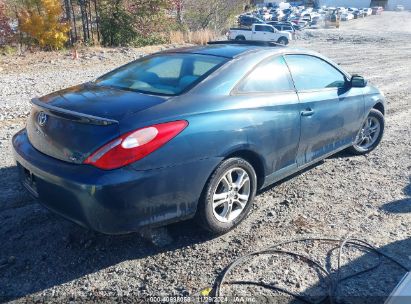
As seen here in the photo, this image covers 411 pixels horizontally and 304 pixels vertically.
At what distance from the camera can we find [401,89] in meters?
10.8

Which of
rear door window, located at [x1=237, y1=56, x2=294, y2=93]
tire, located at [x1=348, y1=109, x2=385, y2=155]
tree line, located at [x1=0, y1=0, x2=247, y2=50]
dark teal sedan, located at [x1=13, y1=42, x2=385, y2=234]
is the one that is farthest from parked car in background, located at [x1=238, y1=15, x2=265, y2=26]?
rear door window, located at [x1=237, y1=56, x2=294, y2=93]

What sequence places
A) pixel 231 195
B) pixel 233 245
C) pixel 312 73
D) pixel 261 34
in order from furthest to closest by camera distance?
pixel 261 34 → pixel 312 73 → pixel 231 195 → pixel 233 245

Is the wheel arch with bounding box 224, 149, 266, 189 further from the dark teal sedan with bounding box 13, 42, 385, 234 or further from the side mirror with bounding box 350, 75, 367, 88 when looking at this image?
the side mirror with bounding box 350, 75, 367, 88

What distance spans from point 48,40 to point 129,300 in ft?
58.0

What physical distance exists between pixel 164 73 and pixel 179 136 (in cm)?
107

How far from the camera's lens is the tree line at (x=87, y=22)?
1831 centimetres

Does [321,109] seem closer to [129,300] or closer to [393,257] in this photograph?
[393,257]

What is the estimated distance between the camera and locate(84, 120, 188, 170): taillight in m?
2.79

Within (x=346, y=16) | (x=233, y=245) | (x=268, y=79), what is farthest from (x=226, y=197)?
(x=346, y=16)

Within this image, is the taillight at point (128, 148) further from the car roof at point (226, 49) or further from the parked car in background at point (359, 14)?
the parked car in background at point (359, 14)

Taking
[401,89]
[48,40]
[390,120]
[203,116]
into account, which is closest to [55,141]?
[203,116]

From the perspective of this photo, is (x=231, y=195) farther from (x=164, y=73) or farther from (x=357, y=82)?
(x=357, y=82)

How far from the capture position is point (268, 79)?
12.8 ft

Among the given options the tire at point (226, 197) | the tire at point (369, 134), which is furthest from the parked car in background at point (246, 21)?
the tire at point (226, 197)
